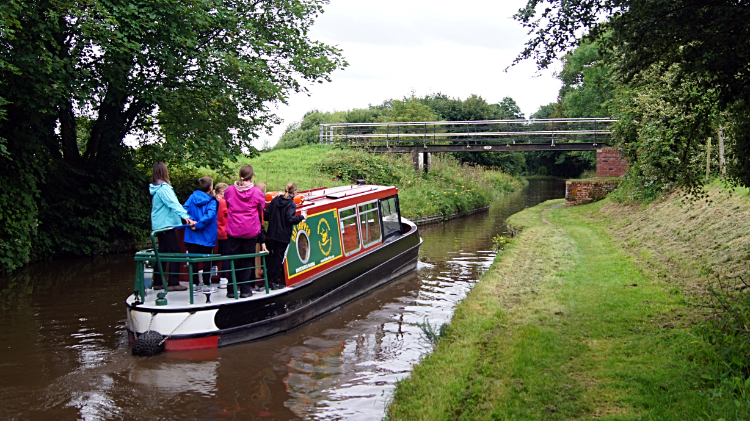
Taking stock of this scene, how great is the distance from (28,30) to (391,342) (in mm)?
9322

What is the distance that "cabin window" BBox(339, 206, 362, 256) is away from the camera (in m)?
10.1

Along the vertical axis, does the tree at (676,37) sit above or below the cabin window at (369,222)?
above

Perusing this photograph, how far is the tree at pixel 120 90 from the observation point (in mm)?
11523

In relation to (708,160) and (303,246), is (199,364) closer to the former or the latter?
(303,246)

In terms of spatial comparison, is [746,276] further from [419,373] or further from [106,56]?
[106,56]

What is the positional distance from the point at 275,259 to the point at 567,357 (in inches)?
160

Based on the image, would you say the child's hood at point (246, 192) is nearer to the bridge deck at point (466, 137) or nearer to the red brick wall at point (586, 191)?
the red brick wall at point (586, 191)

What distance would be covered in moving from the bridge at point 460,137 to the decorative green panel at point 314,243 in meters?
19.5

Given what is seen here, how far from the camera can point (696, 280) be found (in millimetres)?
8375

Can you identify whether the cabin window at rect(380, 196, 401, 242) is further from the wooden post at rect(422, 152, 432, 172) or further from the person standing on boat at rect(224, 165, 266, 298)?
the wooden post at rect(422, 152, 432, 172)

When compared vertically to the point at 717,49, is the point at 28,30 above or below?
above

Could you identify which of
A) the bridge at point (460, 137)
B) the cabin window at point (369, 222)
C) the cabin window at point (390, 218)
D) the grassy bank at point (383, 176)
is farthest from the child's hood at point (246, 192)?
the bridge at point (460, 137)

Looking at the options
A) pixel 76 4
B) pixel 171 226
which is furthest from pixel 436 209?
pixel 171 226

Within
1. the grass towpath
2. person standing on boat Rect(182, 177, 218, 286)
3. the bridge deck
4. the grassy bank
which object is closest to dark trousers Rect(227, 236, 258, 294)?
person standing on boat Rect(182, 177, 218, 286)
